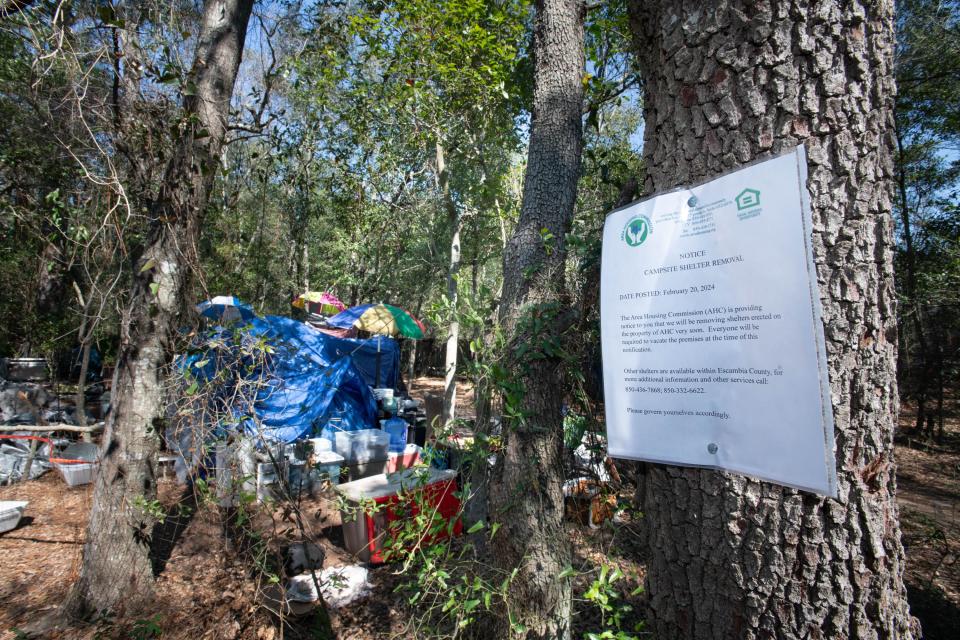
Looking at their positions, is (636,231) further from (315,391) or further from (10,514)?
(315,391)

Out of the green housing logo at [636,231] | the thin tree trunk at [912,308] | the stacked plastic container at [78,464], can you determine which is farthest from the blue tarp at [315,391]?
the thin tree trunk at [912,308]

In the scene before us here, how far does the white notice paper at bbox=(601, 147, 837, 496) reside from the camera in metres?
1.02

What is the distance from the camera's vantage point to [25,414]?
22.5ft

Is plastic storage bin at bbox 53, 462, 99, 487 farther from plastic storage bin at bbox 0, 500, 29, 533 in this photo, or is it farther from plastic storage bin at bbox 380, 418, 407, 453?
plastic storage bin at bbox 380, 418, 407, 453

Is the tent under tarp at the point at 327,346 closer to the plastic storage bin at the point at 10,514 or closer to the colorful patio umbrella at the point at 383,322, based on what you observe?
the colorful patio umbrella at the point at 383,322

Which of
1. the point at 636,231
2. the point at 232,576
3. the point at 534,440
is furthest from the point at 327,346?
the point at 636,231

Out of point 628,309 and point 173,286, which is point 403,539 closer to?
point 628,309

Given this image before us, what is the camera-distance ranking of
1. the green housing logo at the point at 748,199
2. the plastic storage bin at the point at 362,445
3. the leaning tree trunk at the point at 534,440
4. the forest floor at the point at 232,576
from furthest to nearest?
the plastic storage bin at the point at 362,445 < the forest floor at the point at 232,576 < the leaning tree trunk at the point at 534,440 < the green housing logo at the point at 748,199

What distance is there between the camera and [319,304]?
45.7ft

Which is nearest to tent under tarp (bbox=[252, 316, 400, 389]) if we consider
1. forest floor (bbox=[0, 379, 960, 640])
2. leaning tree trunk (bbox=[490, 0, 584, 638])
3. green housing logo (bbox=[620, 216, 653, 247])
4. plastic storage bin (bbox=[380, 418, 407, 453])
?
plastic storage bin (bbox=[380, 418, 407, 453])

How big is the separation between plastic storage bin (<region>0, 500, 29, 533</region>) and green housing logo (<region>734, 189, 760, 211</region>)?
22.4 ft

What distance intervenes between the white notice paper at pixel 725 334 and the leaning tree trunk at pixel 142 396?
3.31 metres

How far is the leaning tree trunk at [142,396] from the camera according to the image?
338cm

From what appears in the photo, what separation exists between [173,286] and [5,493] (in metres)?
4.70
